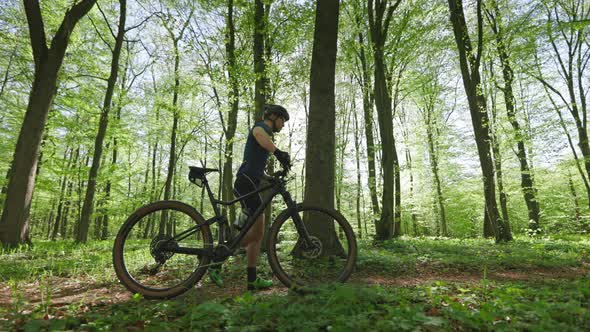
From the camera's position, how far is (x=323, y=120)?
17.9 feet

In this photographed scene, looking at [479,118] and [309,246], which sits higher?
[479,118]

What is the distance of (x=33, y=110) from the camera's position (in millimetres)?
7938

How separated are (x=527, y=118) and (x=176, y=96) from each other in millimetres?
20273

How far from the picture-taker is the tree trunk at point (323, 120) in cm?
526

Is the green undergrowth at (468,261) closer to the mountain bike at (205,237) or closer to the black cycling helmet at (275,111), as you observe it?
the mountain bike at (205,237)

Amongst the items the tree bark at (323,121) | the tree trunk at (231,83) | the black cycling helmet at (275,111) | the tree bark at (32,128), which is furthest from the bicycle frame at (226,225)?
the tree bark at (32,128)

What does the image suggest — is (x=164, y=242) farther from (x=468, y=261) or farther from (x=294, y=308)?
(x=468, y=261)

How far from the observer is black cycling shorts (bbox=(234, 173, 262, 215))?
3.67 meters

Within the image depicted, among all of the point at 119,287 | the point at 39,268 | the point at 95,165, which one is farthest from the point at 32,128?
the point at 119,287

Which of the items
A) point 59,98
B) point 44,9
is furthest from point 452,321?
point 59,98

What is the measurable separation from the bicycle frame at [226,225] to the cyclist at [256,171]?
0.10 m

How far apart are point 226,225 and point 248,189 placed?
0.47 meters

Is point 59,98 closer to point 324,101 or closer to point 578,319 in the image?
point 324,101

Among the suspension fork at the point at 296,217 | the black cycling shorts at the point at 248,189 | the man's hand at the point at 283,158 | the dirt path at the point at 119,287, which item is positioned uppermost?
the man's hand at the point at 283,158
